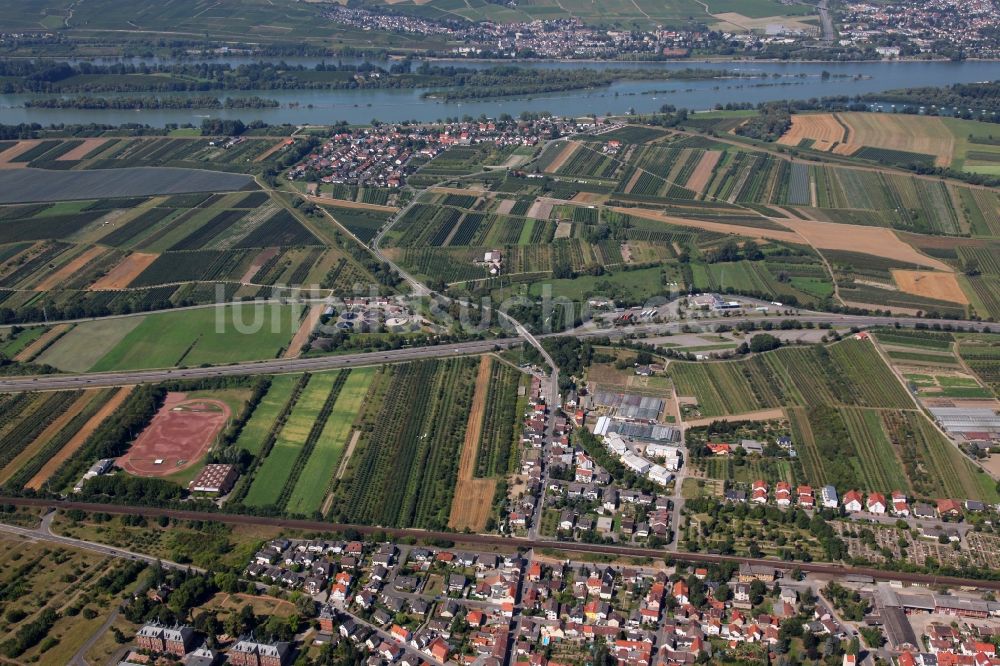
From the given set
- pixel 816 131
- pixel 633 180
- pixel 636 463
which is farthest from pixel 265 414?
pixel 816 131

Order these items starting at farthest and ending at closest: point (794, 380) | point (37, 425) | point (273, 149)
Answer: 1. point (273, 149)
2. point (794, 380)
3. point (37, 425)

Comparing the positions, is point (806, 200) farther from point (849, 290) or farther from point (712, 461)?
point (712, 461)

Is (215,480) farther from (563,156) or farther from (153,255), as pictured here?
(563,156)

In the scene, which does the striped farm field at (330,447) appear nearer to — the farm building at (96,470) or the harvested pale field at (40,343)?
the farm building at (96,470)

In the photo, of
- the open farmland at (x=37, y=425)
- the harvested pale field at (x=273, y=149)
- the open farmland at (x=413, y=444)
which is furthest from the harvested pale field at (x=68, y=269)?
the open farmland at (x=413, y=444)

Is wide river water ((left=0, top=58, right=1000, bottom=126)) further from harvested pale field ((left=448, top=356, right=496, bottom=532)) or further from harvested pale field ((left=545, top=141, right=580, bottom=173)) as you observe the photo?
harvested pale field ((left=448, top=356, right=496, bottom=532))

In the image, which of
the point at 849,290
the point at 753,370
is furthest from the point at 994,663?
the point at 849,290
